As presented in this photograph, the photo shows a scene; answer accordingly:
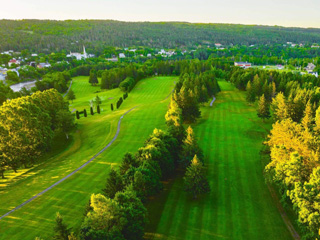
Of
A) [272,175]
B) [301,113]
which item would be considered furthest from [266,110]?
[272,175]

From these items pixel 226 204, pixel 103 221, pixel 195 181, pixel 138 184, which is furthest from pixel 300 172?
pixel 103 221

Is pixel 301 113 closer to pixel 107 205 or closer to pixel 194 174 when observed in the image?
pixel 194 174

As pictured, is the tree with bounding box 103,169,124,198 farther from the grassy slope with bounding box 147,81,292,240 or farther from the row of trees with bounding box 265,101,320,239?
the row of trees with bounding box 265,101,320,239

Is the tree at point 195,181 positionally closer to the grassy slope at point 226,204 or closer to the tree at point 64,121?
the grassy slope at point 226,204

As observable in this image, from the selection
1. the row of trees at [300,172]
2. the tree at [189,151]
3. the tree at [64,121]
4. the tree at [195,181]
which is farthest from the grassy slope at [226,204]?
the tree at [64,121]

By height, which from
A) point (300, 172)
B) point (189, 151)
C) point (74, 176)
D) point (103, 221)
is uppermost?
point (300, 172)

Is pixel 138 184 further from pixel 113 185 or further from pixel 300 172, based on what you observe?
pixel 300 172

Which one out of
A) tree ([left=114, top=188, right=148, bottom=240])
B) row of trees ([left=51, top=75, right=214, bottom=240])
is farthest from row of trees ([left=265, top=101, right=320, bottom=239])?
tree ([left=114, top=188, right=148, bottom=240])
